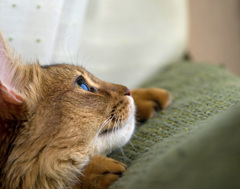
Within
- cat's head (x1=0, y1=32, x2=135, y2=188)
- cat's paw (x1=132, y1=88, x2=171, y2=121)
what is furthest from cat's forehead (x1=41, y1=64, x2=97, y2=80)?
cat's paw (x1=132, y1=88, x2=171, y2=121)

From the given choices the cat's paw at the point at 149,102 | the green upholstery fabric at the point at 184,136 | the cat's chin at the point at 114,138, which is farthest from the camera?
the cat's paw at the point at 149,102

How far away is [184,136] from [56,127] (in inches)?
16.0

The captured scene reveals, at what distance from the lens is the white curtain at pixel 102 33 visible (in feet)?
4.35

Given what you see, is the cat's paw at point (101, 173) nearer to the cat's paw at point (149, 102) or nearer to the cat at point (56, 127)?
the cat at point (56, 127)

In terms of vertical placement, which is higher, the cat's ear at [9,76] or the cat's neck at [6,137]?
the cat's ear at [9,76]

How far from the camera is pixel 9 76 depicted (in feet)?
3.10

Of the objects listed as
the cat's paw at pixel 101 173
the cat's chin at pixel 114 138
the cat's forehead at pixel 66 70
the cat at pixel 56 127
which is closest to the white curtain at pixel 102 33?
the cat's forehead at pixel 66 70

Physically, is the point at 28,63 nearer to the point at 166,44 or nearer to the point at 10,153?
the point at 10,153

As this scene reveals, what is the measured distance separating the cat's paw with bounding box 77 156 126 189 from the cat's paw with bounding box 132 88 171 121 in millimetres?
432

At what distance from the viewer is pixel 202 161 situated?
53 centimetres

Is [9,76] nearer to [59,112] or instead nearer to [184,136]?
[59,112]

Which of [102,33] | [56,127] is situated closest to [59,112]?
[56,127]

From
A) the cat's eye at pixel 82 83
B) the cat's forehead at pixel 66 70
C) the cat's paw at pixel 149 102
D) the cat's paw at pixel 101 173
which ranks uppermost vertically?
the cat's forehead at pixel 66 70

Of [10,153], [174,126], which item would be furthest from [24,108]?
[174,126]
